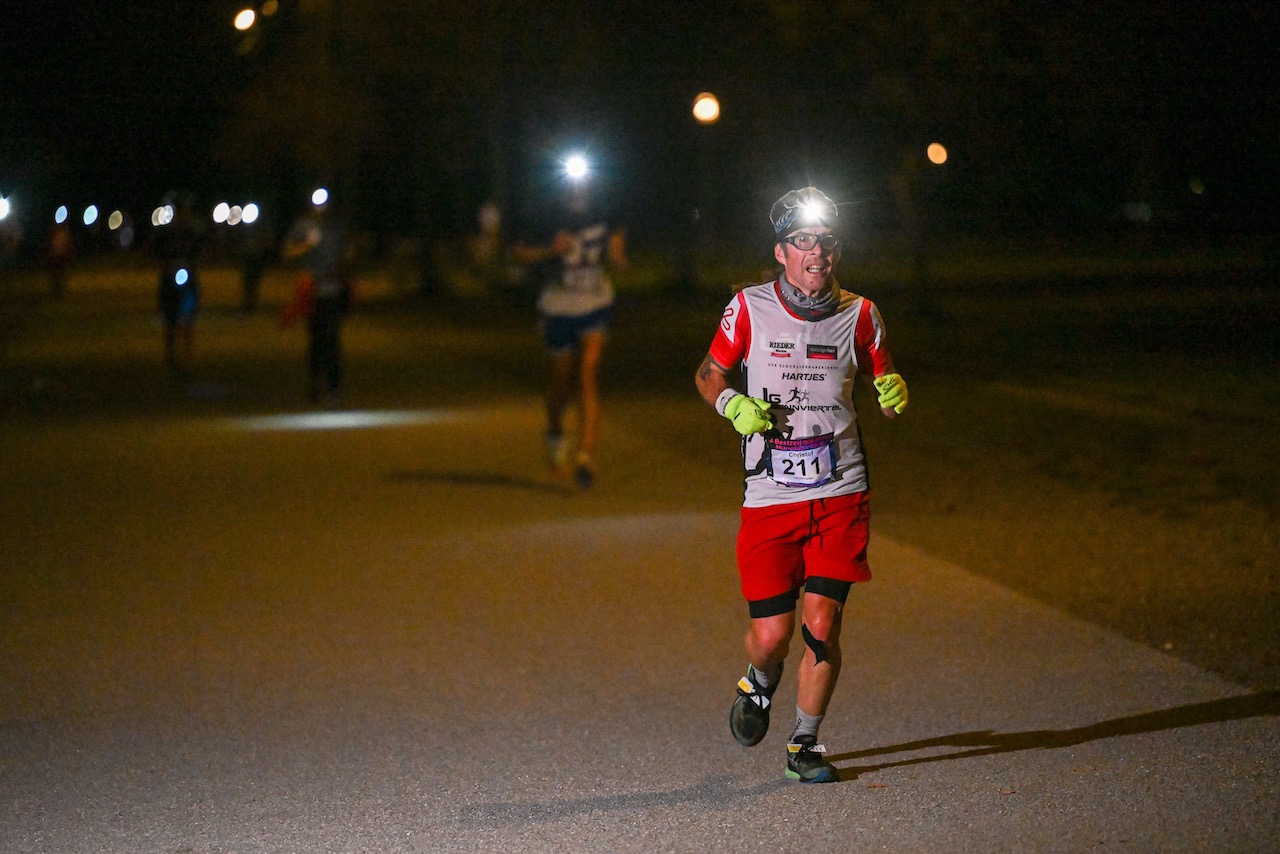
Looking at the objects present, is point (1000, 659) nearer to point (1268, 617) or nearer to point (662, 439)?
point (1268, 617)

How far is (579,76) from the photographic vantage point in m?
34.7

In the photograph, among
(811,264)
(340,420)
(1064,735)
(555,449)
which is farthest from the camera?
(340,420)

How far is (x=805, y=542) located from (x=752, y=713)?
616 millimetres

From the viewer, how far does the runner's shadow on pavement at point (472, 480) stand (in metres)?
12.5

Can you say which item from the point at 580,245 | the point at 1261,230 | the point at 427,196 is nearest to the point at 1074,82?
the point at 1261,230

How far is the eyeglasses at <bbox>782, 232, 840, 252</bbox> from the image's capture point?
550cm

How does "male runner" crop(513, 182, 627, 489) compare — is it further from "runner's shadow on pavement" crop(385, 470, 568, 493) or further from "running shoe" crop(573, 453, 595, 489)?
"runner's shadow on pavement" crop(385, 470, 568, 493)

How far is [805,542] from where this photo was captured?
5.65 meters

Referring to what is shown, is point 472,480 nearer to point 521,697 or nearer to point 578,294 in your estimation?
point 578,294

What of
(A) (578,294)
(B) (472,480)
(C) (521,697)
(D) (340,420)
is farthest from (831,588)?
(D) (340,420)

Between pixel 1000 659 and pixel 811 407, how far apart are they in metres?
2.24

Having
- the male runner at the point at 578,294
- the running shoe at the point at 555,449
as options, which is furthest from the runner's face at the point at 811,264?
the running shoe at the point at 555,449

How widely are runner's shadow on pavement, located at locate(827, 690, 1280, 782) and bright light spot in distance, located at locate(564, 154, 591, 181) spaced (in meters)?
6.65

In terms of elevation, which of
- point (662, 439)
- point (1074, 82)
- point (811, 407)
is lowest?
point (662, 439)
